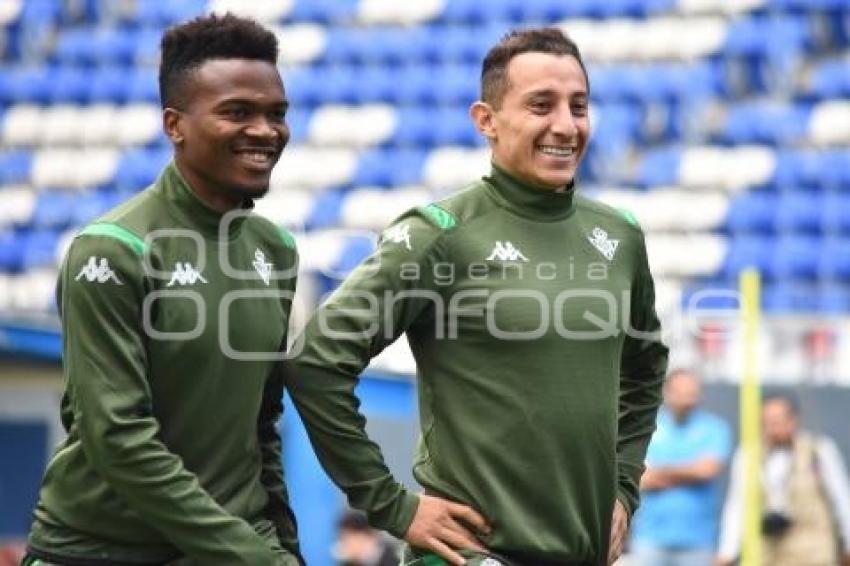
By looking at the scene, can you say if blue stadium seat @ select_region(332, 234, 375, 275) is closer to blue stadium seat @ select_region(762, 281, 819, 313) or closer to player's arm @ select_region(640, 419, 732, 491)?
blue stadium seat @ select_region(762, 281, 819, 313)

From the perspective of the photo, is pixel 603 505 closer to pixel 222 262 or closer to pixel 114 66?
pixel 222 262

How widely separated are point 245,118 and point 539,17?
12.6 m

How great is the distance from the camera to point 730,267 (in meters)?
14.3

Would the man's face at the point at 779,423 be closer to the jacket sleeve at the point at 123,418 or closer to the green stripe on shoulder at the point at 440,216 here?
the green stripe on shoulder at the point at 440,216

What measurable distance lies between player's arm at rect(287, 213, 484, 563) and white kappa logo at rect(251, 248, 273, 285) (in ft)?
0.47

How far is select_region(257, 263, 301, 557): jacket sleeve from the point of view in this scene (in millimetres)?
4344

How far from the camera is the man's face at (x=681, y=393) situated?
9.26m

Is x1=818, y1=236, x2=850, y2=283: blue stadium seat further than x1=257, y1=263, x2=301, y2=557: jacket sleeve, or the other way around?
x1=818, y1=236, x2=850, y2=283: blue stadium seat

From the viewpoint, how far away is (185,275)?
13.5 feet

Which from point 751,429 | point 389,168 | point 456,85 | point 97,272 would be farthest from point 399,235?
point 456,85

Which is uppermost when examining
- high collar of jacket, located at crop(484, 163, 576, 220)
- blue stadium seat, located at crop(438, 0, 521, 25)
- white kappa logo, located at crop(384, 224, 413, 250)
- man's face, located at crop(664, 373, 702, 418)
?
→ high collar of jacket, located at crop(484, 163, 576, 220)

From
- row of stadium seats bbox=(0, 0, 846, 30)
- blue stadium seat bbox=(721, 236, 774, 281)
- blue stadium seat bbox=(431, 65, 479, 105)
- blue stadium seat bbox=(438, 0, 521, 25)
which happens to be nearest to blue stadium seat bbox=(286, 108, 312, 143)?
row of stadium seats bbox=(0, 0, 846, 30)

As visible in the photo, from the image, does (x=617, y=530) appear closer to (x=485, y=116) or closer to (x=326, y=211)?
(x=485, y=116)

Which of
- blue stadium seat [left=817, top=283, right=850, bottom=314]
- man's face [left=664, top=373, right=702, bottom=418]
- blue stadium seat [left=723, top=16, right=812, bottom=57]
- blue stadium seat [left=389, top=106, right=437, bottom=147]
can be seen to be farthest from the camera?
blue stadium seat [left=389, top=106, right=437, bottom=147]
